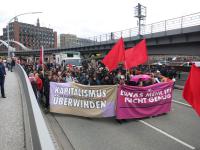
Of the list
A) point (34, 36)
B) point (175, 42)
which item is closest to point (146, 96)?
point (175, 42)

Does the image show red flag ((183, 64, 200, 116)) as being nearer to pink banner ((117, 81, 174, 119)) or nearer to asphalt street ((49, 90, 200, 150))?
asphalt street ((49, 90, 200, 150))

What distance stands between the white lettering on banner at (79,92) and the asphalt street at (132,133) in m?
0.84

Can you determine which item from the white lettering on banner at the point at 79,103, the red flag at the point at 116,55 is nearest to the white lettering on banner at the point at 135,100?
the white lettering on banner at the point at 79,103

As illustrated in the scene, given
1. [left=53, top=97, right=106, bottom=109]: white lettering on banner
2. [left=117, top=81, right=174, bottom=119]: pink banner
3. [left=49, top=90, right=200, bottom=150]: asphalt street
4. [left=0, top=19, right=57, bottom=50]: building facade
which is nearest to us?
[left=49, top=90, right=200, bottom=150]: asphalt street

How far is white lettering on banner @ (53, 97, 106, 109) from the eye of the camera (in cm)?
986

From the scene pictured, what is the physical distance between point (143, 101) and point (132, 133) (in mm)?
2025

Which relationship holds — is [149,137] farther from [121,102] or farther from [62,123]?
[62,123]

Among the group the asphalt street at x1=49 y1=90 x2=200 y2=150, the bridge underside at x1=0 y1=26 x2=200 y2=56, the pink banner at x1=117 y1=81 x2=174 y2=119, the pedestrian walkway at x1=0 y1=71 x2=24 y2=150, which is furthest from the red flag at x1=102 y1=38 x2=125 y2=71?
the bridge underside at x1=0 y1=26 x2=200 y2=56

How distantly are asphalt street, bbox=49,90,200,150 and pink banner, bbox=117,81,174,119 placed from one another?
0.83 ft

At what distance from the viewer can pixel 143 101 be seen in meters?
10.0

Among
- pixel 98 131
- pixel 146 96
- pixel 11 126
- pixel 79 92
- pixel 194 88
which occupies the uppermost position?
pixel 194 88

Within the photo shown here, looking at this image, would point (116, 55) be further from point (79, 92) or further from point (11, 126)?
point (11, 126)

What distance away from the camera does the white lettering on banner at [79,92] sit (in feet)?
32.4

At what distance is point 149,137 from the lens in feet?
25.6
